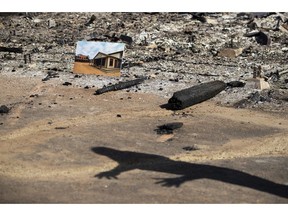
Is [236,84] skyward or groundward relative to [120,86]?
skyward

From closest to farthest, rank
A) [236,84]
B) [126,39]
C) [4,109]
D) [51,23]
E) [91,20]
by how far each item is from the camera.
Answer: [4,109] < [236,84] < [126,39] < [51,23] < [91,20]

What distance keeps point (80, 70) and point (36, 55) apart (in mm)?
4448

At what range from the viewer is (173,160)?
17.6 m

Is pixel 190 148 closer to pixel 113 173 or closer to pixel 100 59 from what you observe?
pixel 113 173

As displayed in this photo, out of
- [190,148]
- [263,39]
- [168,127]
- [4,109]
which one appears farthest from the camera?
[263,39]

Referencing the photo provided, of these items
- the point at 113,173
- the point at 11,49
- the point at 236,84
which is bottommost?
the point at 113,173

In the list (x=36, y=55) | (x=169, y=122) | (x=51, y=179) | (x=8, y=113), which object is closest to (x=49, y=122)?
(x=8, y=113)

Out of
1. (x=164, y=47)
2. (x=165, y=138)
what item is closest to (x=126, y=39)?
(x=164, y=47)

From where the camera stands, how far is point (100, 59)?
28.2 m

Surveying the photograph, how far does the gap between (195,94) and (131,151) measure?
21.9ft

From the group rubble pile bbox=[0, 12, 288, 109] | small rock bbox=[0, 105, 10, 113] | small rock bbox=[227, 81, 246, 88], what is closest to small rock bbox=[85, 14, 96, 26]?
rubble pile bbox=[0, 12, 288, 109]

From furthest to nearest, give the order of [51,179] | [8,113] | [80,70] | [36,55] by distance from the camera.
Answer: [36,55], [80,70], [8,113], [51,179]

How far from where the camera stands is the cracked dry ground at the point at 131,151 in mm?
14938

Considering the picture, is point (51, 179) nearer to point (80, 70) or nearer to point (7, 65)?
point (80, 70)
